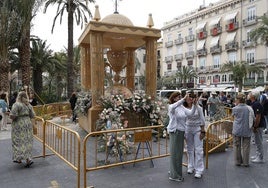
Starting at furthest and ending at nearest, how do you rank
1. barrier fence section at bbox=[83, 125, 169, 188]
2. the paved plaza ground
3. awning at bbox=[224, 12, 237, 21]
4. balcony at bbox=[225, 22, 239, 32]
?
awning at bbox=[224, 12, 237, 21] < balcony at bbox=[225, 22, 239, 32] < barrier fence section at bbox=[83, 125, 169, 188] < the paved plaza ground

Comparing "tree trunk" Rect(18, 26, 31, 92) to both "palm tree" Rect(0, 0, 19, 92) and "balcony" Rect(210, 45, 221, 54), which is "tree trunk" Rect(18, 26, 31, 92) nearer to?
"palm tree" Rect(0, 0, 19, 92)

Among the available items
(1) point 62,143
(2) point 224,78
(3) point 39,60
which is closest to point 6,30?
(3) point 39,60

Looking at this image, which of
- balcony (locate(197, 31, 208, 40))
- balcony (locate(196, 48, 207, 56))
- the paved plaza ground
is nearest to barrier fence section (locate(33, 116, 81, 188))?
the paved plaza ground

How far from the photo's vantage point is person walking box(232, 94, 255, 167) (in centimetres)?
622

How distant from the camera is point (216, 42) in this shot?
51344 millimetres

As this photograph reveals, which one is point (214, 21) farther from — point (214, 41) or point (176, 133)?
point (176, 133)

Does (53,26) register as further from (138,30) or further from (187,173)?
(187,173)

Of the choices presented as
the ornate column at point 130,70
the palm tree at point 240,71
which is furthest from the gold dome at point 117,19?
the palm tree at point 240,71

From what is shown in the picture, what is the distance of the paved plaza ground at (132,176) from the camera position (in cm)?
513

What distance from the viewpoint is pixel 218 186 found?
508cm

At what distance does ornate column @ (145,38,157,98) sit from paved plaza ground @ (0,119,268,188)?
13.7 ft

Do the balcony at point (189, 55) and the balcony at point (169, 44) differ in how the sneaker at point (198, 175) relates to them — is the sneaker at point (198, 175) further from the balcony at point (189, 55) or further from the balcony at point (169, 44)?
the balcony at point (169, 44)

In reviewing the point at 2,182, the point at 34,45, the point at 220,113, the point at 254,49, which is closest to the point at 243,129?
the point at 220,113

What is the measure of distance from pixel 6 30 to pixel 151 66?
10.9 m
